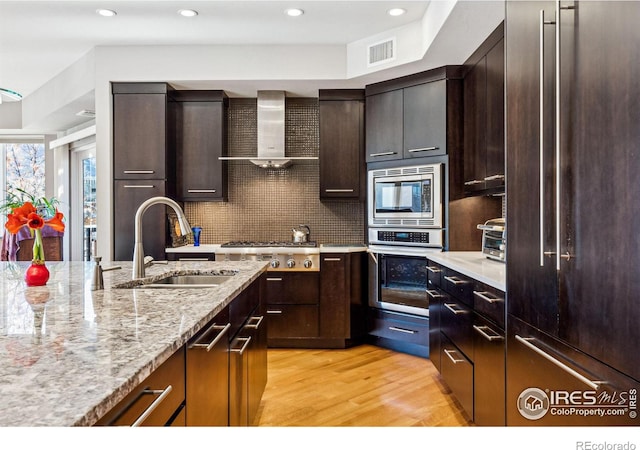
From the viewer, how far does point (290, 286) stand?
149 inches

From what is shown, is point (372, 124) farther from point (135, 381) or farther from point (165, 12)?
point (135, 381)

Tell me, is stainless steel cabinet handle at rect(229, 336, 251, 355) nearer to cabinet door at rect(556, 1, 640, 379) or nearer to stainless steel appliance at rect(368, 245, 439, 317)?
cabinet door at rect(556, 1, 640, 379)

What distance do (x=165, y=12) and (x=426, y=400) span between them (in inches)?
123

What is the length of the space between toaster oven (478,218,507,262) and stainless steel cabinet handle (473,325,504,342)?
0.55 meters

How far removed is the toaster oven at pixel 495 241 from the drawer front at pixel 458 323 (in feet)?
1.20

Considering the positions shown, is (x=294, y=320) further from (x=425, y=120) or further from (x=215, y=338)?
(x=215, y=338)

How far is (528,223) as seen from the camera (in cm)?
160

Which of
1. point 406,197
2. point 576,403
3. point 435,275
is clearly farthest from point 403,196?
point 576,403

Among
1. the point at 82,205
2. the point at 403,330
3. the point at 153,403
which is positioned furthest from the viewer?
the point at 82,205

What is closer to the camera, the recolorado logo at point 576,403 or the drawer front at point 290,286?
the recolorado logo at point 576,403

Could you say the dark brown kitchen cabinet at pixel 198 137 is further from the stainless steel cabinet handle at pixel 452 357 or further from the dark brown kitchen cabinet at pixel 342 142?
the stainless steel cabinet handle at pixel 452 357

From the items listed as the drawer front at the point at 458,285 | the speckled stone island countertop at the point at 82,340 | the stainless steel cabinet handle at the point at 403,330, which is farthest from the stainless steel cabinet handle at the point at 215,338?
the stainless steel cabinet handle at the point at 403,330

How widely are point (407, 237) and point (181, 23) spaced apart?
2404mm

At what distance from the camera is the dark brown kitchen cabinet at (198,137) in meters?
4.06
